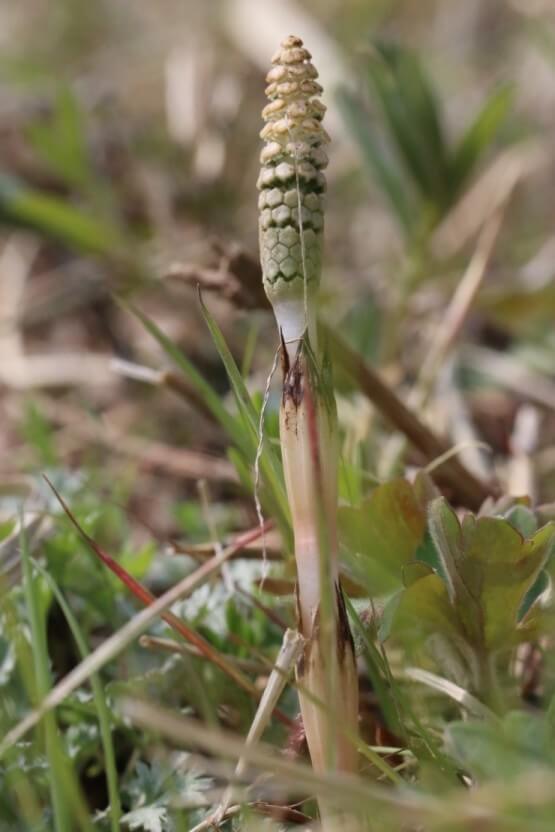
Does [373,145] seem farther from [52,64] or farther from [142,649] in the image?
[52,64]

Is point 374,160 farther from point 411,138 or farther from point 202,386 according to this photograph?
point 202,386

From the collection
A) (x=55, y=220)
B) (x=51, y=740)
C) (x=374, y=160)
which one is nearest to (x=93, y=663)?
(x=51, y=740)

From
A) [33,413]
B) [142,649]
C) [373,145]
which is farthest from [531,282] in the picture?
[142,649]

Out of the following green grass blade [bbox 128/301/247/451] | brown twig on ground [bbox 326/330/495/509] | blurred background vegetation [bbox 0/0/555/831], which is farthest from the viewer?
brown twig on ground [bbox 326/330/495/509]

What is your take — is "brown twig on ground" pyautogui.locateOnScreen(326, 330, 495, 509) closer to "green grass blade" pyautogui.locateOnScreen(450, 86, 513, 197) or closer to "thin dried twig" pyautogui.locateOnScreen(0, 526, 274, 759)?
"thin dried twig" pyautogui.locateOnScreen(0, 526, 274, 759)

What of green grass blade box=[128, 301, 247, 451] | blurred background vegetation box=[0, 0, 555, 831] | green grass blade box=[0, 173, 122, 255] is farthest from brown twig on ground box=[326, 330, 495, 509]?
green grass blade box=[0, 173, 122, 255]

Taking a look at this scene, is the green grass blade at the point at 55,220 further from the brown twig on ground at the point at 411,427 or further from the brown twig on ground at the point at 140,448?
the brown twig on ground at the point at 411,427
